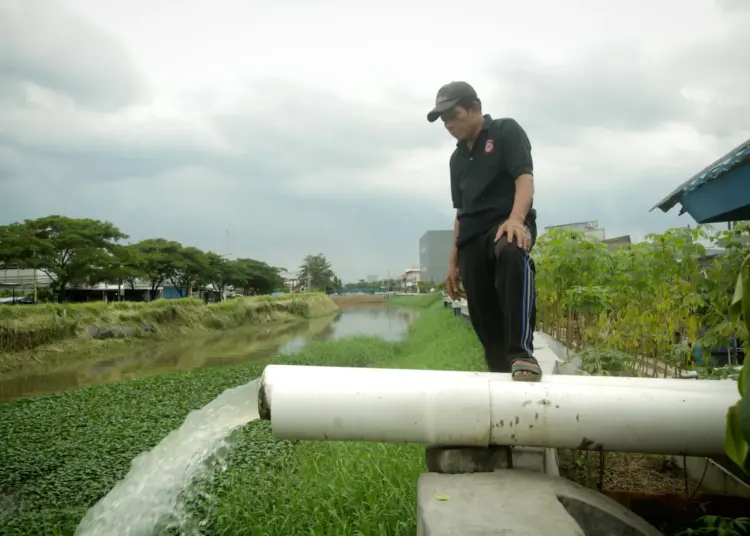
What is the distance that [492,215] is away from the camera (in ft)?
7.60

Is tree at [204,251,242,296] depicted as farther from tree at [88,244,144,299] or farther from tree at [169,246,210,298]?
tree at [88,244,144,299]

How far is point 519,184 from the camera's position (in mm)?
2176

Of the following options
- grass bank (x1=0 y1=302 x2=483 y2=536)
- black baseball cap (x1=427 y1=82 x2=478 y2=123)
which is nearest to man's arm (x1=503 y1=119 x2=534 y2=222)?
black baseball cap (x1=427 y1=82 x2=478 y2=123)

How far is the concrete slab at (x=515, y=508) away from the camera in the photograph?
1300 millimetres

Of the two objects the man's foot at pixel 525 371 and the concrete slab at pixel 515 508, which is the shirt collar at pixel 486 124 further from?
the concrete slab at pixel 515 508

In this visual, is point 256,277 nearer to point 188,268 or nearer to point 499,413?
point 188,268

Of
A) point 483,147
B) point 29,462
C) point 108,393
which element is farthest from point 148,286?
point 483,147

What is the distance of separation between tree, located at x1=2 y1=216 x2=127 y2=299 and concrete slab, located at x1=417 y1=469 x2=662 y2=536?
24.0m

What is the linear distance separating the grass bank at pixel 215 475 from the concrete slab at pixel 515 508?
98 cm

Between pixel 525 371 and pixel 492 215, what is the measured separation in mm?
748

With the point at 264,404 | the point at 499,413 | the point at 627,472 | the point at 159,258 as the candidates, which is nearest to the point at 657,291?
the point at 627,472

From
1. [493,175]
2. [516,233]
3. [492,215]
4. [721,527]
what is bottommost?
[721,527]

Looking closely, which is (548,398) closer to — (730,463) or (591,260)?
(730,463)

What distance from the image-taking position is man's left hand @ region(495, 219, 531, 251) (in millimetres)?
2027
